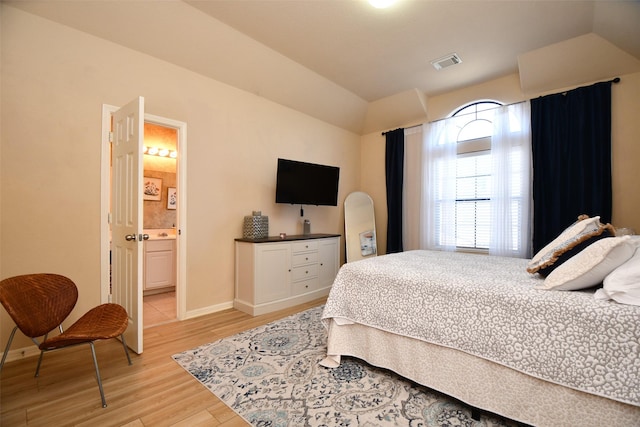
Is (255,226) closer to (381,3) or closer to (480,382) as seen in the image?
(381,3)

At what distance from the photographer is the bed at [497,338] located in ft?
4.15

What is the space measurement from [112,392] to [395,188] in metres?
4.29

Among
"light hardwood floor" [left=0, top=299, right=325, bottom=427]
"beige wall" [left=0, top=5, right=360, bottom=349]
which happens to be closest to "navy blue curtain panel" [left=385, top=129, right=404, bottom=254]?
"beige wall" [left=0, top=5, right=360, bottom=349]

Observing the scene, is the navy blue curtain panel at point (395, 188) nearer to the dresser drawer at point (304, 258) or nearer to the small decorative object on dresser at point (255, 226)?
the dresser drawer at point (304, 258)

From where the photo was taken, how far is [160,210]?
180 inches

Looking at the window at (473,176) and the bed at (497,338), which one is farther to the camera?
the window at (473,176)

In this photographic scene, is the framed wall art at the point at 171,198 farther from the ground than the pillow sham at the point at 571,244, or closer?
farther from the ground

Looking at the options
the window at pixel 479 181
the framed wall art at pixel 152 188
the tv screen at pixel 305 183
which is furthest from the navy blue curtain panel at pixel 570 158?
the framed wall art at pixel 152 188

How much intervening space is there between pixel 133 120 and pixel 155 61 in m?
0.98

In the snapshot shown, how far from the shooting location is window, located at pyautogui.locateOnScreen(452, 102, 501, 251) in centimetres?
407

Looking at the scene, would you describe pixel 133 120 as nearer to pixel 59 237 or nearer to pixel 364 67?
pixel 59 237

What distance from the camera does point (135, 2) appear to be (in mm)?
2445

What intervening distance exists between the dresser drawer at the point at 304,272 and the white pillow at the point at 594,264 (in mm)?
2693

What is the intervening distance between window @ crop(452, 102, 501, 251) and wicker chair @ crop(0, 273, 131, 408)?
13.8ft
